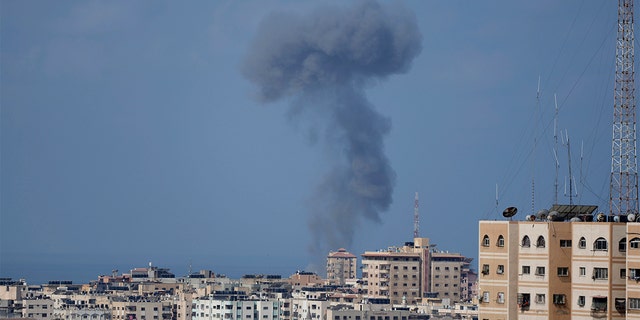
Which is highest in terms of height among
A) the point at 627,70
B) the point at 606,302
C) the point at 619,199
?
the point at 627,70

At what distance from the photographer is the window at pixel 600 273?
128 ft

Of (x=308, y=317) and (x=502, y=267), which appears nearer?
(x=502, y=267)

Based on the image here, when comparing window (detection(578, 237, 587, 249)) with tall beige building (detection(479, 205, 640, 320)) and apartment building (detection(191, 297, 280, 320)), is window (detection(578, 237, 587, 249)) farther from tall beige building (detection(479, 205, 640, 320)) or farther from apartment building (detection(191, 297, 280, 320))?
apartment building (detection(191, 297, 280, 320))

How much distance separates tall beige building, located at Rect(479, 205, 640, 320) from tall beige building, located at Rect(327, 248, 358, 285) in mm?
137163

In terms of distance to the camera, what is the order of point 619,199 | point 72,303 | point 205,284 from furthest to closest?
point 205,284, point 72,303, point 619,199

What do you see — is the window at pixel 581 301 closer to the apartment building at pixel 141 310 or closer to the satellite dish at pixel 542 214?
the satellite dish at pixel 542 214

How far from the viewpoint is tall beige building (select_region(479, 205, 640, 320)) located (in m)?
38.6

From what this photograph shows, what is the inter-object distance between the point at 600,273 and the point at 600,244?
2.21 ft

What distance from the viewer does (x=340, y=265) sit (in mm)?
181875

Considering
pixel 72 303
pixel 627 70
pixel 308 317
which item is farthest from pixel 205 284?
pixel 627 70

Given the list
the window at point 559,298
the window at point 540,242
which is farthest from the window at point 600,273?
the window at point 540,242

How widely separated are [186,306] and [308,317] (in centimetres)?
1030

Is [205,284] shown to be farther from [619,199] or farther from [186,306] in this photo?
[619,199]

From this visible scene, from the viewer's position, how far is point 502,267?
134 ft
